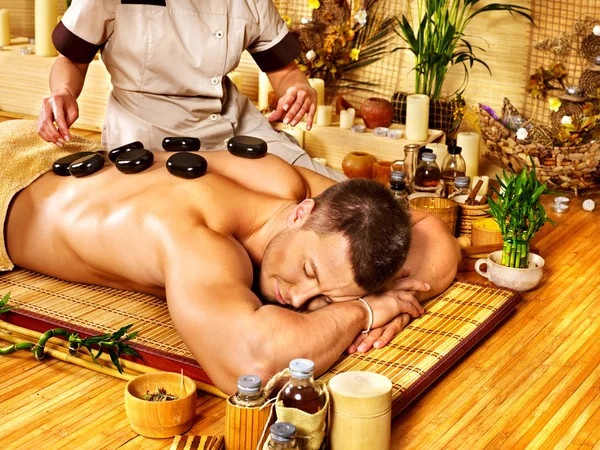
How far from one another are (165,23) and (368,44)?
6.81 feet

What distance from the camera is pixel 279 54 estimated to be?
142 inches

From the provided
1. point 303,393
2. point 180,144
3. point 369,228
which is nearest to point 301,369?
point 303,393

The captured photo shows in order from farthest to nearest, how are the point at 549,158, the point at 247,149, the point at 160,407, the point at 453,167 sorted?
the point at 549,158, the point at 453,167, the point at 247,149, the point at 160,407

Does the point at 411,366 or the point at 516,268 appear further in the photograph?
the point at 516,268

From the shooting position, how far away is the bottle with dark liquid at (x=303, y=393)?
78.1 inches

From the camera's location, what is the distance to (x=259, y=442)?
2.01 metres

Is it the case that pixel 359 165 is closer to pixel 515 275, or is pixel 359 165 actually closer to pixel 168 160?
pixel 515 275

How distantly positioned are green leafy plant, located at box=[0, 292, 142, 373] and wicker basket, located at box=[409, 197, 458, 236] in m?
1.38

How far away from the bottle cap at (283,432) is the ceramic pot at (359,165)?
2.57 m

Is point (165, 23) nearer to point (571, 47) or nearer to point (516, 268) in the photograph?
point (516, 268)

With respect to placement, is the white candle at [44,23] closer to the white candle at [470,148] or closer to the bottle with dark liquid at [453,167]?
the white candle at [470,148]

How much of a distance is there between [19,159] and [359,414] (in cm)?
151

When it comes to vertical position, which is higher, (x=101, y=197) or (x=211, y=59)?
(x=211, y=59)

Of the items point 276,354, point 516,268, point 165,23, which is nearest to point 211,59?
point 165,23
